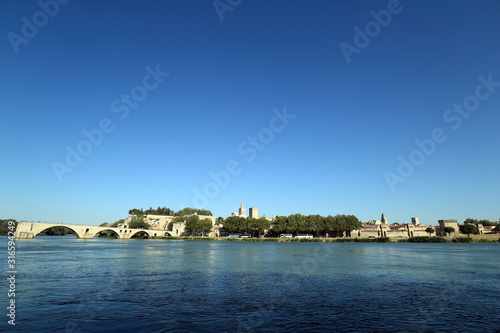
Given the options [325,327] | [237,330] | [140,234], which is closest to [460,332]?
[325,327]

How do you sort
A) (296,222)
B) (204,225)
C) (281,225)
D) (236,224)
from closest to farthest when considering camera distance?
(296,222), (281,225), (236,224), (204,225)

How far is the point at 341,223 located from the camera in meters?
139

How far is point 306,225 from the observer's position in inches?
5600

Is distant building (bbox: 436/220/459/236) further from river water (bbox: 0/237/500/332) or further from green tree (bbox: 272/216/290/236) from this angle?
river water (bbox: 0/237/500/332)

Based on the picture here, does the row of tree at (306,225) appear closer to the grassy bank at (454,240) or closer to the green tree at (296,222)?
the green tree at (296,222)

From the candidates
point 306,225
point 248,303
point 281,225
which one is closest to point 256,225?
point 281,225

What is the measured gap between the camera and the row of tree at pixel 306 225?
14088 cm

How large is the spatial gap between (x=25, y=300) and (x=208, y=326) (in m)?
12.8

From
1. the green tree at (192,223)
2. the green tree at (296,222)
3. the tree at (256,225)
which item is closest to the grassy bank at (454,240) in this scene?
the green tree at (296,222)

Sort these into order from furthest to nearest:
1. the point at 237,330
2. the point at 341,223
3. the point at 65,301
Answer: the point at 341,223, the point at 65,301, the point at 237,330

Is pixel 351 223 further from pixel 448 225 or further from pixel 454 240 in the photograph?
pixel 448 225

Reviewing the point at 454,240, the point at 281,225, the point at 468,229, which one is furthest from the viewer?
the point at 281,225

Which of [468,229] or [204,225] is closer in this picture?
[468,229]

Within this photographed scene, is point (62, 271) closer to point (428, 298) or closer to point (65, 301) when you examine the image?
point (65, 301)
